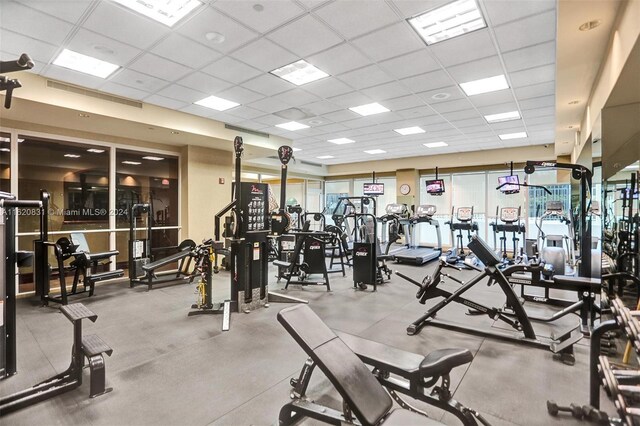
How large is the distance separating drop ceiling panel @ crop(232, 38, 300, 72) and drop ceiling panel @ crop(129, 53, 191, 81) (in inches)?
36.7

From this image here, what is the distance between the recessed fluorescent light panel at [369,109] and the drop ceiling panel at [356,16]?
2517 mm

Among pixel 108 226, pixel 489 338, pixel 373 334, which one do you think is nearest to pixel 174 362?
pixel 373 334

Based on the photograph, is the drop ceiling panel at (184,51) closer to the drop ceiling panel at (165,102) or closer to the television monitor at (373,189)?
the drop ceiling panel at (165,102)

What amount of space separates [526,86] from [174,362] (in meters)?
6.09

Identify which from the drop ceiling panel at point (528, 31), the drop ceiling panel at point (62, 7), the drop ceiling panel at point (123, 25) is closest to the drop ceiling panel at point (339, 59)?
the drop ceiling panel at point (528, 31)

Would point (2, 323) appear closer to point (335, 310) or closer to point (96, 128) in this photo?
point (335, 310)

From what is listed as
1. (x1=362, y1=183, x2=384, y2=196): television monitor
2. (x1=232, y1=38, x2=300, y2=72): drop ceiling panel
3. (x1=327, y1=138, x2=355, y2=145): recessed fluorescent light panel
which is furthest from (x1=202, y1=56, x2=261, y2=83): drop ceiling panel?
(x1=362, y1=183, x2=384, y2=196): television monitor

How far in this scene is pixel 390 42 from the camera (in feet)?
12.1

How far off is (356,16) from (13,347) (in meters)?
4.49

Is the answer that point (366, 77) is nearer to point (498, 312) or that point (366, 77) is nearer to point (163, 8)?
point (163, 8)

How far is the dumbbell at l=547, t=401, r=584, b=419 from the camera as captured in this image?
7.33ft

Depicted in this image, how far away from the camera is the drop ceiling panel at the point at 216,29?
3195mm

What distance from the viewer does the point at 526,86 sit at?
4.93m

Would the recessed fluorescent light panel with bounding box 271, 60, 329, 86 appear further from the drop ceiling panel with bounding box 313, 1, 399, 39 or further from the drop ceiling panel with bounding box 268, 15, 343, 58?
the drop ceiling panel with bounding box 313, 1, 399, 39
